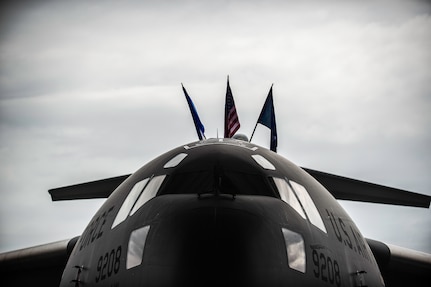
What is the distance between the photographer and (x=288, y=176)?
5.33 metres

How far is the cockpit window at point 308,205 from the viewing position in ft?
15.9

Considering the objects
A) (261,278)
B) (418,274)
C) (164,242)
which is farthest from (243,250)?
(418,274)

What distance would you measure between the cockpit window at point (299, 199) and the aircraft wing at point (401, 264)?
11.0 feet

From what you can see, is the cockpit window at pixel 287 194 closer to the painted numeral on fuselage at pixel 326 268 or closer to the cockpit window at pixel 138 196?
the painted numeral on fuselage at pixel 326 268

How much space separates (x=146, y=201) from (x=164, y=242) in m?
0.72

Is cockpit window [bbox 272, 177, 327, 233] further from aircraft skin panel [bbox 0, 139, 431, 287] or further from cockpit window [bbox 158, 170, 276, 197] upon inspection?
cockpit window [bbox 158, 170, 276, 197]

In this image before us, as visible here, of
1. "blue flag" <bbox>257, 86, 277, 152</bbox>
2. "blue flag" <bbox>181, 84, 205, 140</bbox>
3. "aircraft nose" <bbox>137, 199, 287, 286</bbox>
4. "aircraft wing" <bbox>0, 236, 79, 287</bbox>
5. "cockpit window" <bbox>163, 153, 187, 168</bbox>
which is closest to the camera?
"aircraft nose" <bbox>137, 199, 287, 286</bbox>

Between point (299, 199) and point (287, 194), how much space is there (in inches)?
5.0

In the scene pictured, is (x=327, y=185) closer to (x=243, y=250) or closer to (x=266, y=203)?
(x=266, y=203)

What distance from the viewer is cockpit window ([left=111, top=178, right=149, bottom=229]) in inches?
192

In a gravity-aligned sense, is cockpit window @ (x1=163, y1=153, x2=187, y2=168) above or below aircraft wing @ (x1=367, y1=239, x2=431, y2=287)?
above

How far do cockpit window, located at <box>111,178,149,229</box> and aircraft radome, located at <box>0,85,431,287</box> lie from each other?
0.01 m

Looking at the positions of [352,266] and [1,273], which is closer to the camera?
[352,266]

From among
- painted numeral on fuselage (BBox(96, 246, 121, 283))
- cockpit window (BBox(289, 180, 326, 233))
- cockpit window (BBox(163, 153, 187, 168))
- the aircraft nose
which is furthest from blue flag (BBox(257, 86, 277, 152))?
the aircraft nose
